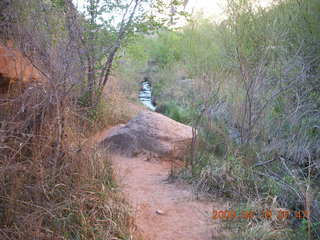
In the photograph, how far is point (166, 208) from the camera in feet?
15.5

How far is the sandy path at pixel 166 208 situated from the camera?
3998 mm

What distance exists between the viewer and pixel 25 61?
488 cm

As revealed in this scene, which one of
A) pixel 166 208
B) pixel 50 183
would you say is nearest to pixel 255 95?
pixel 166 208

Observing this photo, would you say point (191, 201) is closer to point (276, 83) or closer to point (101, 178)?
point (101, 178)

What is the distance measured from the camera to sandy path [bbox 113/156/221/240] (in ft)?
13.1

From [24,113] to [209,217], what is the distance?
2489 mm

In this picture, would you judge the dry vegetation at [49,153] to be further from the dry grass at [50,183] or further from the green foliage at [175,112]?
the green foliage at [175,112]
